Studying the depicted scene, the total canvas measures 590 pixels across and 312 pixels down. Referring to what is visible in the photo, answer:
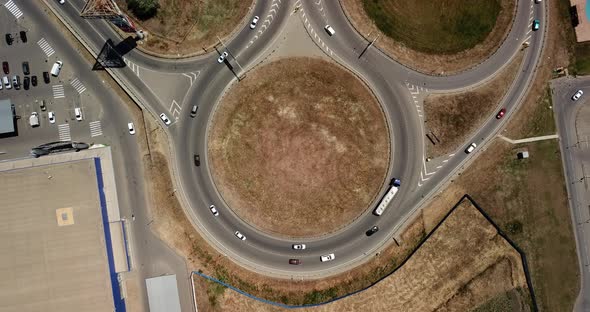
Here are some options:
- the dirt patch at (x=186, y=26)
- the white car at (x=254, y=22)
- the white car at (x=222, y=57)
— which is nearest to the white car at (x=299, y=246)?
the white car at (x=222, y=57)

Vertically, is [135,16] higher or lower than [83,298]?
higher

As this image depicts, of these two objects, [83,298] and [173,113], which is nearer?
[83,298]

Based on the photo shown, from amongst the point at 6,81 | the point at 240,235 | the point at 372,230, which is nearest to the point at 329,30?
the point at 372,230

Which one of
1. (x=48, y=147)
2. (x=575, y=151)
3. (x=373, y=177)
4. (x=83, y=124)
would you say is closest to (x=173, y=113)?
(x=83, y=124)

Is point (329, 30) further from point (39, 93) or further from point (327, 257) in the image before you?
point (39, 93)

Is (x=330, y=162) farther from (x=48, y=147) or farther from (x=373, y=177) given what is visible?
(x=48, y=147)

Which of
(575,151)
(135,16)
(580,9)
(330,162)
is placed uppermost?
(135,16)

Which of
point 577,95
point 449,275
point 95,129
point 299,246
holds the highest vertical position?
point 95,129
